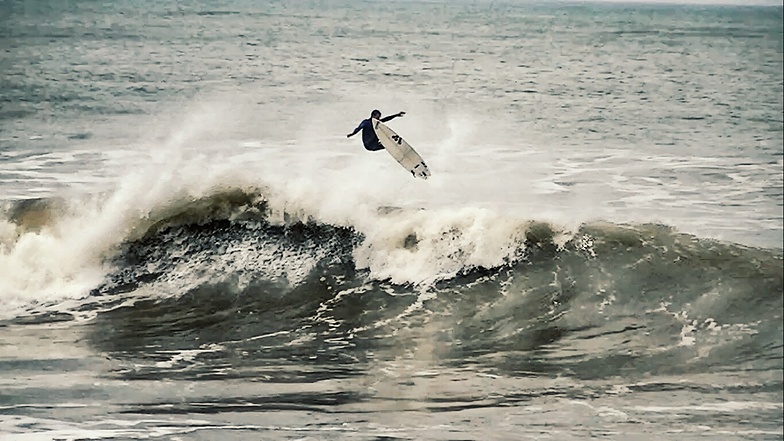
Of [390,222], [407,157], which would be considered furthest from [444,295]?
[407,157]

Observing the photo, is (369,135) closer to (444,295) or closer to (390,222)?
(390,222)

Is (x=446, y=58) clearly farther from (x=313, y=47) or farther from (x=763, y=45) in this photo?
(x=763, y=45)

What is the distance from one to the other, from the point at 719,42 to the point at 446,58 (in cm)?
55

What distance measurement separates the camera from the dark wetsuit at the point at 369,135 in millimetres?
1935

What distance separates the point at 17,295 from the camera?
199 centimetres

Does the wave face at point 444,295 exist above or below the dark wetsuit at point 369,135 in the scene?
below

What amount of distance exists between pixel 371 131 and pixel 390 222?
19cm

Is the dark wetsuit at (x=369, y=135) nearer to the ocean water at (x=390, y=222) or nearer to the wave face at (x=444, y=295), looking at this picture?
the ocean water at (x=390, y=222)

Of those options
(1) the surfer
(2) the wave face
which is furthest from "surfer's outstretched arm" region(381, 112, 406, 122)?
(2) the wave face

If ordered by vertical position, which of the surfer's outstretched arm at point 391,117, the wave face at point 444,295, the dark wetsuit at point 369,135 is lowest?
the wave face at point 444,295

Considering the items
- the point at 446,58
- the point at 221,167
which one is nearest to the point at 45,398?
the point at 221,167

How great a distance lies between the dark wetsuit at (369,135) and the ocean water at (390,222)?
13 mm

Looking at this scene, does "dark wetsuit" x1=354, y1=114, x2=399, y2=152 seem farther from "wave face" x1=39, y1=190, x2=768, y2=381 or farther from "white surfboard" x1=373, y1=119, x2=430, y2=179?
"wave face" x1=39, y1=190, x2=768, y2=381

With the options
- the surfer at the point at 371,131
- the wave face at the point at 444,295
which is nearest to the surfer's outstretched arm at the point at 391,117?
the surfer at the point at 371,131
